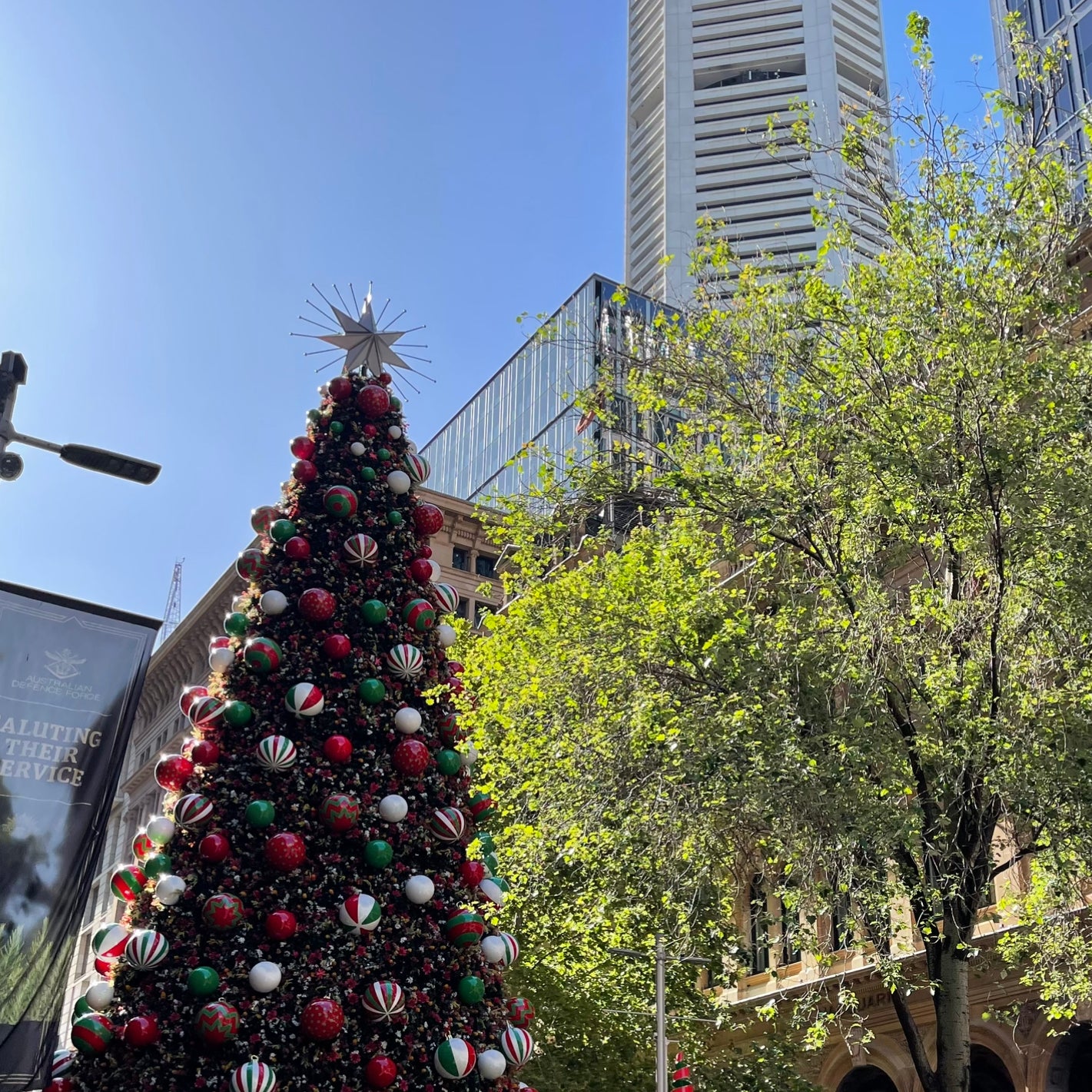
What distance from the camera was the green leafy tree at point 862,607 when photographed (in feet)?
41.6

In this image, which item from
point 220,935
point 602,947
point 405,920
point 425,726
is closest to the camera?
point 220,935

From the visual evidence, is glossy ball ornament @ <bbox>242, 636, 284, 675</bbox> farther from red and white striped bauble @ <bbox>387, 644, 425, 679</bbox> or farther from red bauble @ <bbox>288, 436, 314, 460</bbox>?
red bauble @ <bbox>288, 436, 314, 460</bbox>

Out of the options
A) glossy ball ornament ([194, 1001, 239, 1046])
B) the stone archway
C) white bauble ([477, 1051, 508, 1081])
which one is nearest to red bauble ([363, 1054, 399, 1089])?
white bauble ([477, 1051, 508, 1081])

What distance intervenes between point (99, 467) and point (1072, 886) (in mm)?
10905

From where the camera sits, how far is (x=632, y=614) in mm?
15164

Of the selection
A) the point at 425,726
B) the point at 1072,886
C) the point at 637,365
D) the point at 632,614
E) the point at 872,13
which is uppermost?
the point at 872,13

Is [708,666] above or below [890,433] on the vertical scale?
below

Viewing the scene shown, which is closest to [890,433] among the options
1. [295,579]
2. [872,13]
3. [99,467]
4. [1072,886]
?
[1072,886]

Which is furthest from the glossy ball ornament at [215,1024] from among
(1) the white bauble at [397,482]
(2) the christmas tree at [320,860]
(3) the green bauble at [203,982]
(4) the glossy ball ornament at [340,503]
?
(1) the white bauble at [397,482]

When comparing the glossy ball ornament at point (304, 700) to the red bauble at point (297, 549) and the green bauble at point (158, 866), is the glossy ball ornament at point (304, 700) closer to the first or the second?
the red bauble at point (297, 549)

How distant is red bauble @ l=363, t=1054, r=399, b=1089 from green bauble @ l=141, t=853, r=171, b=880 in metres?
2.33

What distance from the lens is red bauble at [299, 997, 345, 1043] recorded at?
31.0ft

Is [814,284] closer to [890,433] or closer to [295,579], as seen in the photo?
[890,433]

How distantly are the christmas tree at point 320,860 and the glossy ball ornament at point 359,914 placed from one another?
0.07 feet
